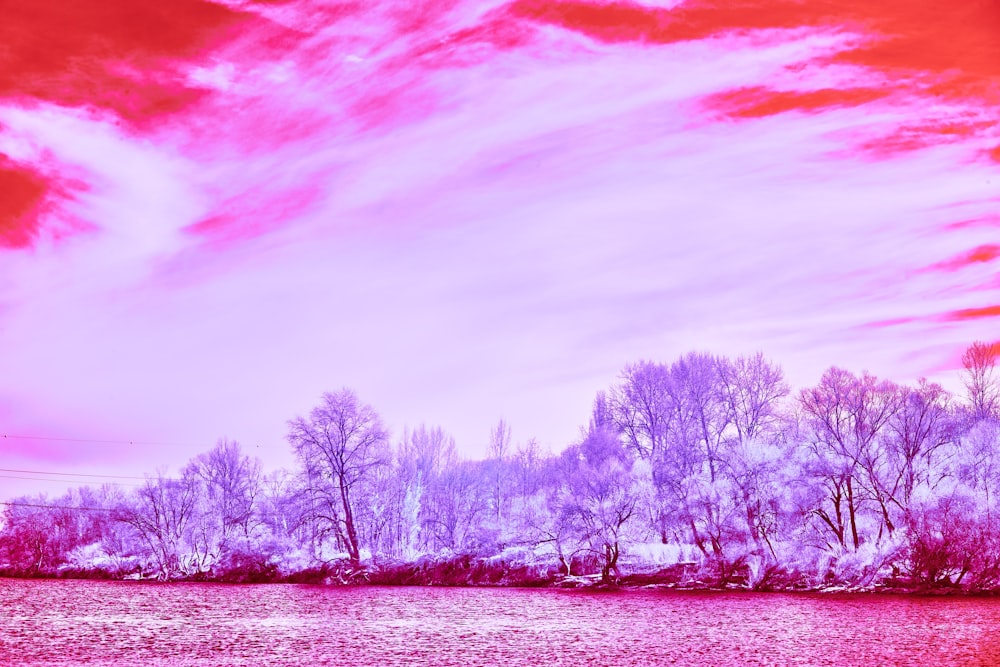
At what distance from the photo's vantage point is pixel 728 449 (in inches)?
3182

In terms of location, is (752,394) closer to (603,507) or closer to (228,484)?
(603,507)

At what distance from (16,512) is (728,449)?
111 m

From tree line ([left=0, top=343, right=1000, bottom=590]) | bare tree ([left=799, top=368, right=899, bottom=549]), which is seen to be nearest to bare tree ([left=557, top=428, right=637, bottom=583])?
tree line ([left=0, top=343, right=1000, bottom=590])

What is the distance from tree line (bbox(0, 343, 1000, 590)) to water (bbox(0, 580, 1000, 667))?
9.56 metres

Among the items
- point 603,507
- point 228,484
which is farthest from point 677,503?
point 228,484

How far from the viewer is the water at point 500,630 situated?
1213 inches

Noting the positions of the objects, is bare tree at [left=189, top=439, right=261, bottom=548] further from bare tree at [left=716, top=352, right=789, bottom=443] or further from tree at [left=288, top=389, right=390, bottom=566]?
bare tree at [left=716, top=352, right=789, bottom=443]

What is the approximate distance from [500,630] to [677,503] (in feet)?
137

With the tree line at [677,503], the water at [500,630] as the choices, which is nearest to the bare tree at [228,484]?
Answer: the tree line at [677,503]

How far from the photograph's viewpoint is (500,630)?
40.8 m

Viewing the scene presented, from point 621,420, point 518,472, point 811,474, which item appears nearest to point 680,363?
point 621,420

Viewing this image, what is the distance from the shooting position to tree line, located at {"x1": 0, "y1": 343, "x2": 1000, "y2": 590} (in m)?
68.8

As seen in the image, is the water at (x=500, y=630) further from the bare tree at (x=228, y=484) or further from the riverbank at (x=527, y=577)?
the bare tree at (x=228, y=484)

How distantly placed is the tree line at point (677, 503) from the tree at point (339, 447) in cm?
21
